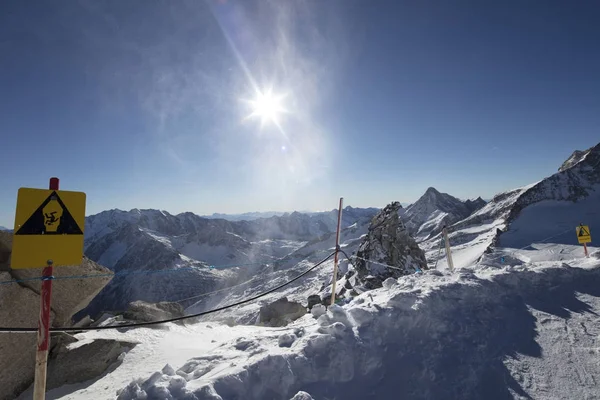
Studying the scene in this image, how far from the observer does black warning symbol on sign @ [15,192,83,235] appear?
410cm

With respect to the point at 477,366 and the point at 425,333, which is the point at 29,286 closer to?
the point at 425,333

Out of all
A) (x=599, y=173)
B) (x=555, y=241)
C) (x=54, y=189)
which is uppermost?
(x=599, y=173)

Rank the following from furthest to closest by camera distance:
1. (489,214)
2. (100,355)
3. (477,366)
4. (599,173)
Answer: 1. (489,214)
2. (599,173)
3. (100,355)
4. (477,366)

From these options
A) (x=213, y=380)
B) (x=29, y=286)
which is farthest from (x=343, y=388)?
(x=29, y=286)

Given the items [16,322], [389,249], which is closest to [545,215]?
[389,249]

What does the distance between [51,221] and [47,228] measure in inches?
4.2

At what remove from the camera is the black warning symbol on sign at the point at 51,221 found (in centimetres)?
410

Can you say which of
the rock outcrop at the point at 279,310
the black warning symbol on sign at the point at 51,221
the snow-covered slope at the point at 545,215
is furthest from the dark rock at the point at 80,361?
the snow-covered slope at the point at 545,215

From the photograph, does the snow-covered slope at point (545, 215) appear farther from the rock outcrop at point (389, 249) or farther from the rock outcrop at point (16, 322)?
the rock outcrop at point (16, 322)

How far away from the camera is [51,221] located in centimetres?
423

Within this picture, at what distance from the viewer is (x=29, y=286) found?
26.1 ft

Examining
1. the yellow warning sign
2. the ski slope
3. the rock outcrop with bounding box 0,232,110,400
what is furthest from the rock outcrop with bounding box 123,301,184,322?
the yellow warning sign

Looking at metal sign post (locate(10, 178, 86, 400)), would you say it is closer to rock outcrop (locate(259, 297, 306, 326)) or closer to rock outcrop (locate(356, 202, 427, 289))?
rock outcrop (locate(259, 297, 306, 326))

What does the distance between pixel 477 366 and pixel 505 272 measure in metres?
4.92
